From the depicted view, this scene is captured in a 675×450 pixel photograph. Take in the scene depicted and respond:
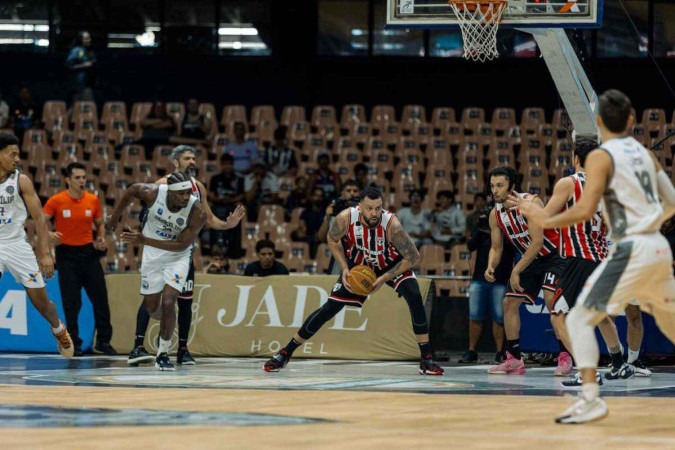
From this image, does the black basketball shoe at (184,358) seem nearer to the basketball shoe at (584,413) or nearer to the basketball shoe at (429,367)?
the basketball shoe at (429,367)

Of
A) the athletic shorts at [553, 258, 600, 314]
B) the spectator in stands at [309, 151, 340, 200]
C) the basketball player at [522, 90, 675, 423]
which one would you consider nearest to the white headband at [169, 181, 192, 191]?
the athletic shorts at [553, 258, 600, 314]

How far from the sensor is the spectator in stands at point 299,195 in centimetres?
1956

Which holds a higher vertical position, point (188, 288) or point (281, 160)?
point (281, 160)

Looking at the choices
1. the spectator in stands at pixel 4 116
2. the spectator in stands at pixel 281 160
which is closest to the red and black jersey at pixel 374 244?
the spectator in stands at pixel 281 160

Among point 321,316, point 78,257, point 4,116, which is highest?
point 4,116

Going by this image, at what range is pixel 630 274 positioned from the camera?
23.2 ft

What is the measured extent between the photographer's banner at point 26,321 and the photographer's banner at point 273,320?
1.13ft

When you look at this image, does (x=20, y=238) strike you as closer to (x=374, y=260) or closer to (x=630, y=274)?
(x=374, y=260)

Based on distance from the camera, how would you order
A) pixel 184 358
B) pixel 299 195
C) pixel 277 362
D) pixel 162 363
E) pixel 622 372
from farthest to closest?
pixel 299 195, pixel 184 358, pixel 162 363, pixel 277 362, pixel 622 372

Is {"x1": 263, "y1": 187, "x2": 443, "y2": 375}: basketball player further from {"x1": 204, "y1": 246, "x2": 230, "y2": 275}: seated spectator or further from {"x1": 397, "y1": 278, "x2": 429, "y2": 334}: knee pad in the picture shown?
{"x1": 204, "y1": 246, "x2": 230, "y2": 275}: seated spectator

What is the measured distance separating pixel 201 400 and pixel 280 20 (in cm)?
1817

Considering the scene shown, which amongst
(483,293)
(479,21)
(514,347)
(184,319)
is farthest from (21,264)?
→ (479,21)

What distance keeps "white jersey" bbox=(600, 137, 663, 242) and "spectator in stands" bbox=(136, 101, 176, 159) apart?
1594 cm

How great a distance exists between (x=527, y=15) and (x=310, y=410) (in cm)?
614
